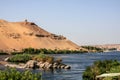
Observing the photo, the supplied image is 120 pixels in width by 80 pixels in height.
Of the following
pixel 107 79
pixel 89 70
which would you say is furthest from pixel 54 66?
pixel 107 79

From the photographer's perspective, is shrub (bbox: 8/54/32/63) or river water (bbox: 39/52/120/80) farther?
shrub (bbox: 8/54/32/63)

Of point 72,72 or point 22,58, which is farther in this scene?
point 22,58

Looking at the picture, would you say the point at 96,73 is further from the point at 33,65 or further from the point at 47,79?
the point at 33,65

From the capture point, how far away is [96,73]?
134 feet

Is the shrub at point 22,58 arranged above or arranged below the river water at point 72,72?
above

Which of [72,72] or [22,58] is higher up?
[22,58]

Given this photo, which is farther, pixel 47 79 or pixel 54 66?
→ pixel 54 66

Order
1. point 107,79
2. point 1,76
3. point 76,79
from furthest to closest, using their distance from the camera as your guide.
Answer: point 76,79
point 107,79
point 1,76

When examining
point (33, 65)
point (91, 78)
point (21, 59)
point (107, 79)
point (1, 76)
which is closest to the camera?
point (1, 76)

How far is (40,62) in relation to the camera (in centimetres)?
7069

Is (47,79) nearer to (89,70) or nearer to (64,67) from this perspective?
(89,70)

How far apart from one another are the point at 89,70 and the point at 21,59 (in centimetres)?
4268

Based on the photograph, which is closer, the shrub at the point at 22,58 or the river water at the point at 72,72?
the river water at the point at 72,72

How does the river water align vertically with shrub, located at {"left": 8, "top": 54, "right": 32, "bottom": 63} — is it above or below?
below
